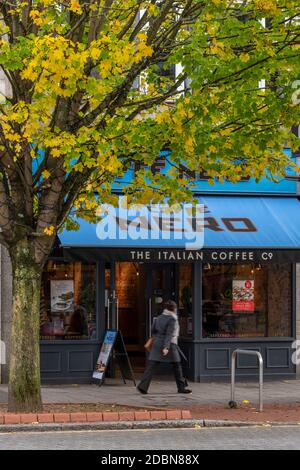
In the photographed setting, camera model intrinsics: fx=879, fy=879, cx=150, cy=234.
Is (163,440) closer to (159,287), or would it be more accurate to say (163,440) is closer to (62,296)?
(62,296)

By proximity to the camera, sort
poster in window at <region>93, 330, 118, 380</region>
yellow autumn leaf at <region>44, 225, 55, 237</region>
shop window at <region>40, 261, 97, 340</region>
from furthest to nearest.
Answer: shop window at <region>40, 261, 97, 340</region> < poster in window at <region>93, 330, 118, 380</region> < yellow autumn leaf at <region>44, 225, 55, 237</region>

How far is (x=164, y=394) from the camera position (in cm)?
1540

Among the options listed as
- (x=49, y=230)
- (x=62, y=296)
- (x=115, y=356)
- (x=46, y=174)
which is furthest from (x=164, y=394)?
(x=46, y=174)

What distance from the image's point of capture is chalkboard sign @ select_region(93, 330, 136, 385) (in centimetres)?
1636

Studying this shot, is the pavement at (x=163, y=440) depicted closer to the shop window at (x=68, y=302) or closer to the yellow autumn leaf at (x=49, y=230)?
the yellow autumn leaf at (x=49, y=230)

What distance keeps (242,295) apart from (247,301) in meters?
0.17

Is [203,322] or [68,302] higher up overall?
[68,302]

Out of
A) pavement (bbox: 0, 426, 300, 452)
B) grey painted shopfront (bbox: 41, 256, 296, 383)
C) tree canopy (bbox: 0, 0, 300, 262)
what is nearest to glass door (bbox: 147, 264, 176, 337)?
grey painted shopfront (bbox: 41, 256, 296, 383)

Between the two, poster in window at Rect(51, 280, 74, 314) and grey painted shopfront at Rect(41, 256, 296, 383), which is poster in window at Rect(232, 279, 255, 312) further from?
poster in window at Rect(51, 280, 74, 314)

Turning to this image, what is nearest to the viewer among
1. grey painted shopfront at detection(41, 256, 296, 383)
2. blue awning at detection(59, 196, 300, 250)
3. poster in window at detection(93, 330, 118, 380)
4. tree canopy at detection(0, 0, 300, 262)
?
tree canopy at detection(0, 0, 300, 262)

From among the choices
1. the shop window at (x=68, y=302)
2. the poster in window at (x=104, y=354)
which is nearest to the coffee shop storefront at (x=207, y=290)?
the shop window at (x=68, y=302)

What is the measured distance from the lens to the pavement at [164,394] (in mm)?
14406

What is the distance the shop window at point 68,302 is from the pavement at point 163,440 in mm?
5800

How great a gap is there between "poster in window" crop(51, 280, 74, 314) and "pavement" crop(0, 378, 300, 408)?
1.56 meters
